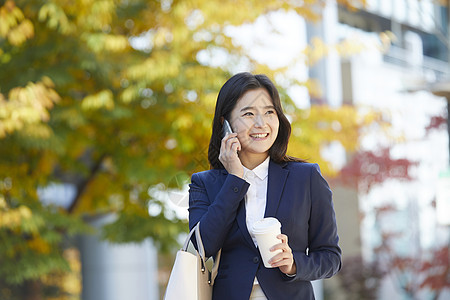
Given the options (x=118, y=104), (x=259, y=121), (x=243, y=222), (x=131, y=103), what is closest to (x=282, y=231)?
(x=243, y=222)

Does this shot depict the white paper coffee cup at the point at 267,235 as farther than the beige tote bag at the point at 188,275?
No

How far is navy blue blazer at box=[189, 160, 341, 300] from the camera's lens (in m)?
2.05

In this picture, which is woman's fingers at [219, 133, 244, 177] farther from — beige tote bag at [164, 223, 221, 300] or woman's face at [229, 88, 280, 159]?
beige tote bag at [164, 223, 221, 300]

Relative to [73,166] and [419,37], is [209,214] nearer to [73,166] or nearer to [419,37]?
[73,166]

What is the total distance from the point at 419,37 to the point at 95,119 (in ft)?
38.1

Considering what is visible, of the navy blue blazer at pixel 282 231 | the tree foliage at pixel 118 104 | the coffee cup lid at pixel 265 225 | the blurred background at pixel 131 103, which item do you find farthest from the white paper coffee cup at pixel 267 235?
the tree foliage at pixel 118 104

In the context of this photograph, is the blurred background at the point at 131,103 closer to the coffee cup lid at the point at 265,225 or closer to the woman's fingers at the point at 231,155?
the woman's fingers at the point at 231,155

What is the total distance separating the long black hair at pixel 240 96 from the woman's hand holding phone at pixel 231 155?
0.10 m

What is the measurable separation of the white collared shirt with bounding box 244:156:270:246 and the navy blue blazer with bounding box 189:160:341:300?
3 centimetres

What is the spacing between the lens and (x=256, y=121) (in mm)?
2168

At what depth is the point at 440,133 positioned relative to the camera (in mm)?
12938

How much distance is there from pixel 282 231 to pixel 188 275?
11.9 inches

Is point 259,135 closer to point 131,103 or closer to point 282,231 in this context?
point 282,231

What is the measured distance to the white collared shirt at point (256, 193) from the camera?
6.93 ft
